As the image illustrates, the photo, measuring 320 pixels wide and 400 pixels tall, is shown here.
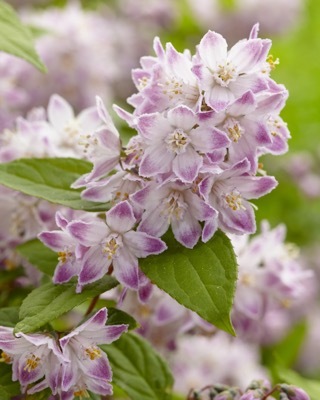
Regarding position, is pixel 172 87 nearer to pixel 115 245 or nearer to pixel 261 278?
pixel 115 245

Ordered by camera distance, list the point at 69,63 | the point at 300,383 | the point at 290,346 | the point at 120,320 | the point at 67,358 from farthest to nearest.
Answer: the point at 290,346
the point at 69,63
the point at 300,383
the point at 120,320
the point at 67,358

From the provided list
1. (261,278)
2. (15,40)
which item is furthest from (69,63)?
(261,278)

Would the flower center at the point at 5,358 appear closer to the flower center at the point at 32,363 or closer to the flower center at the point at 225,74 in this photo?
the flower center at the point at 32,363

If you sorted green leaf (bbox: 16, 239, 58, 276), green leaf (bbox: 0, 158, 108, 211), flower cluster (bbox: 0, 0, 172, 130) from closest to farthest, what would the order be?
green leaf (bbox: 0, 158, 108, 211) → green leaf (bbox: 16, 239, 58, 276) → flower cluster (bbox: 0, 0, 172, 130)

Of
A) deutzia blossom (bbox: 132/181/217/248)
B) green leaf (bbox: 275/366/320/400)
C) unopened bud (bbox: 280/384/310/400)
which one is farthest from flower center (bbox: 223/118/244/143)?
green leaf (bbox: 275/366/320/400)

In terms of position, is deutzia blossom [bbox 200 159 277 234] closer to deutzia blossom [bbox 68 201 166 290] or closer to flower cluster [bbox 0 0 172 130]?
deutzia blossom [bbox 68 201 166 290]

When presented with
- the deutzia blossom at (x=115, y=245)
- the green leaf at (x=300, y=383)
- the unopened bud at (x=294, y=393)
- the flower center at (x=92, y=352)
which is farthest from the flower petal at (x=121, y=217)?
the green leaf at (x=300, y=383)
